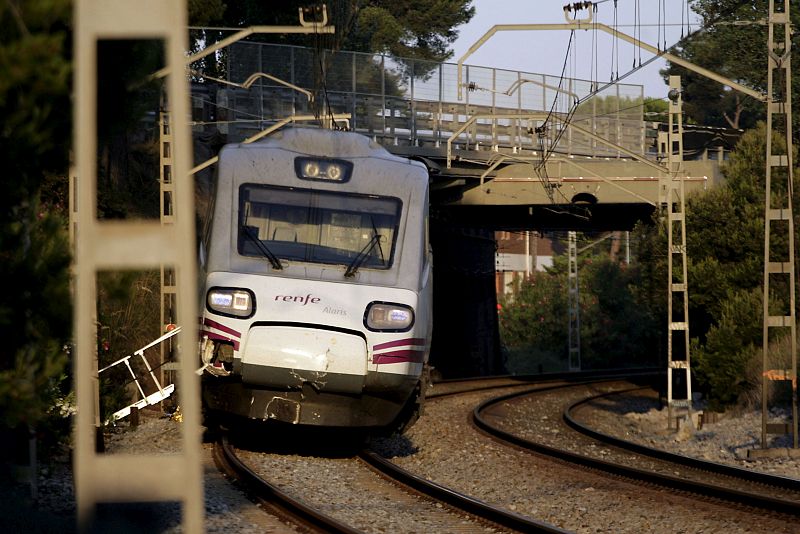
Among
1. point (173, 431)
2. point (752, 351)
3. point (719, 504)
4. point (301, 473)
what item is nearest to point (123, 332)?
point (173, 431)

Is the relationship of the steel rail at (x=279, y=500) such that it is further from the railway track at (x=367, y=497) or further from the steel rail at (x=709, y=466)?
the steel rail at (x=709, y=466)

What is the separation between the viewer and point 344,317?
11.9 m

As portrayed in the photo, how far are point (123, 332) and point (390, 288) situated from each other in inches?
350

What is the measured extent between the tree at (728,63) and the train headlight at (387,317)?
38844mm

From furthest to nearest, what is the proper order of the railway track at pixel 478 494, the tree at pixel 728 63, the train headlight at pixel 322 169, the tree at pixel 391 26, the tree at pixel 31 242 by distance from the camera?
the tree at pixel 728 63, the tree at pixel 391 26, the train headlight at pixel 322 169, the railway track at pixel 478 494, the tree at pixel 31 242

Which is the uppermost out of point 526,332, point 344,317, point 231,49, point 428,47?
point 428,47

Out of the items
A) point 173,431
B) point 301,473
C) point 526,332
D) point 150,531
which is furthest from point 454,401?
point 526,332

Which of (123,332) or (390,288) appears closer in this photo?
(390,288)

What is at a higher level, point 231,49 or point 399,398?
point 231,49

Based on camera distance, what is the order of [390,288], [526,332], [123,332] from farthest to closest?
[526,332]
[123,332]
[390,288]

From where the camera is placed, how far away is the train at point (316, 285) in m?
11.7

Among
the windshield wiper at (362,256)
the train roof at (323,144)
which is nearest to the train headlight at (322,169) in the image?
the train roof at (323,144)

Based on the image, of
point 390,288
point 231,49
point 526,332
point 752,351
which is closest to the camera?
point 390,288

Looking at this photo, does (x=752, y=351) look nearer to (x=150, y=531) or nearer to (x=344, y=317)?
(x=344, y=317)
